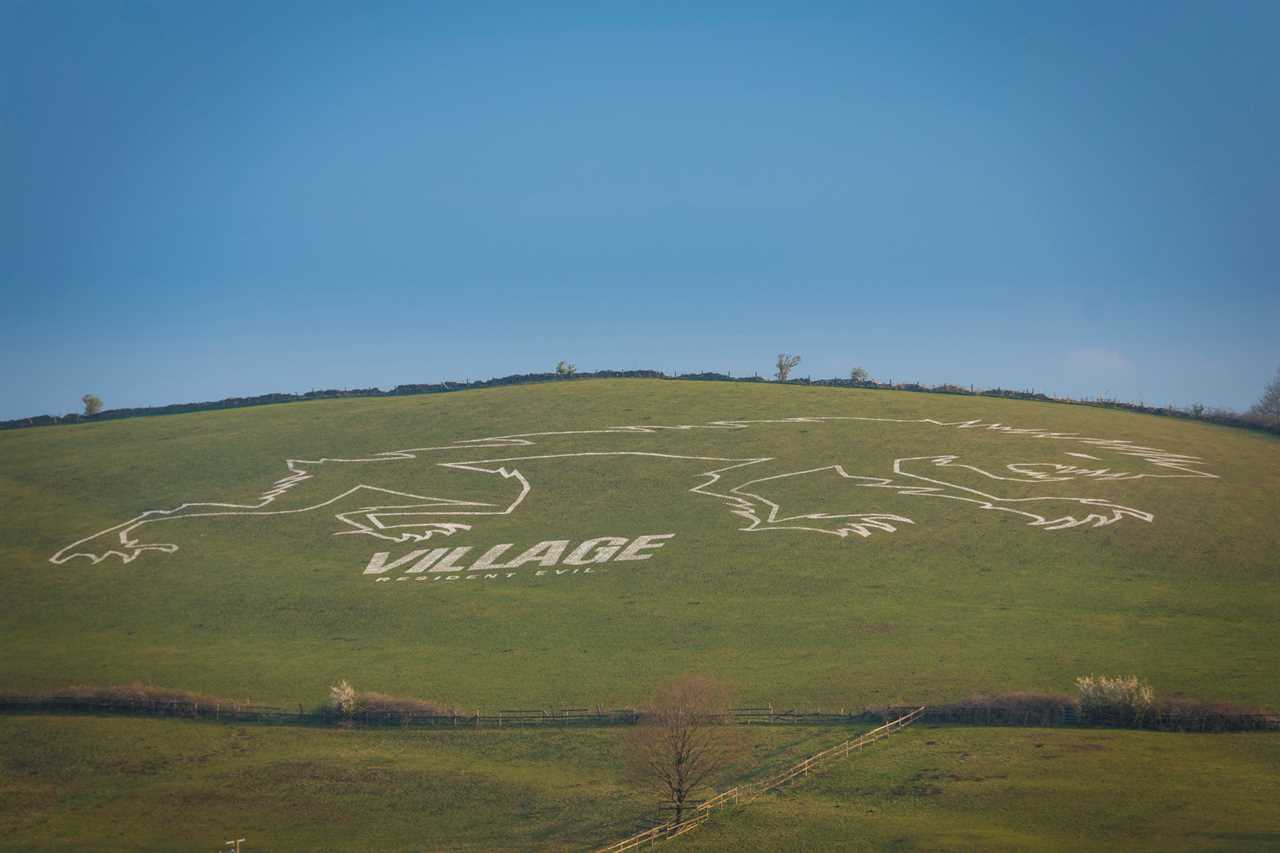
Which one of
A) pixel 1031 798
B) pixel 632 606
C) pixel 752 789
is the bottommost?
pixel 752 789

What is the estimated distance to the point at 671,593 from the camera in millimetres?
65750

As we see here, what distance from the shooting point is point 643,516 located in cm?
7831

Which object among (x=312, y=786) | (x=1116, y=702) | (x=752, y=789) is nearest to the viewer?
(x=752, y=789)

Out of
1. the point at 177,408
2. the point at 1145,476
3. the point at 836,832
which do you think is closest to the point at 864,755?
the point at 836,832

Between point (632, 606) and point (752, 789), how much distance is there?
22.4 meters

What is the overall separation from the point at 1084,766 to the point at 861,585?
2420cm

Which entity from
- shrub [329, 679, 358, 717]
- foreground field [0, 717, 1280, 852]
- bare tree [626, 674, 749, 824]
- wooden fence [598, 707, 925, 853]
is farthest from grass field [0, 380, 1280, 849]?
bare tree [626, 674, 749, 824]

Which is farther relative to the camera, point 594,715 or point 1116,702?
point 594,715

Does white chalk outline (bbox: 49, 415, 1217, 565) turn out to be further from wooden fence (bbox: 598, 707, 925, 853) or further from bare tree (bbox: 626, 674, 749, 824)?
bare tree (bbox: 626, 674, 749, 824)

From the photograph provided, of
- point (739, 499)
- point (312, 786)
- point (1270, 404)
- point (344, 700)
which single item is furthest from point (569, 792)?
point (1270, 404)

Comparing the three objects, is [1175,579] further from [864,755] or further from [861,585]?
[864,755]

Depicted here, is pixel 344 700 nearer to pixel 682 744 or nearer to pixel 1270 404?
pixel 682 744

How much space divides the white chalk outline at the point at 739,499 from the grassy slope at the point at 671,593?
59.6 inches

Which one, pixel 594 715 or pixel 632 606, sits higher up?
pixel 632 606
